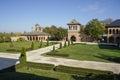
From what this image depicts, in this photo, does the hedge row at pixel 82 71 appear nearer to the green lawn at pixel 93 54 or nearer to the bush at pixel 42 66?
the bush at pixel 42 66

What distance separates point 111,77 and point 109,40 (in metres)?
50.7

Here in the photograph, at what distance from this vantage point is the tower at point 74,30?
223 ft

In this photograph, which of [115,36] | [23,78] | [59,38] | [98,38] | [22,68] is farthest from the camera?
[59,38]

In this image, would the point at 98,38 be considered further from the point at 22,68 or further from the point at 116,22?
the point at 22,68

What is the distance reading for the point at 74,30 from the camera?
6844cm

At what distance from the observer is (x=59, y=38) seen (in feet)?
246

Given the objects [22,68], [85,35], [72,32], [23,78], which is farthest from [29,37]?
[23,78]

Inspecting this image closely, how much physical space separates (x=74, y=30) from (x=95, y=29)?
908 cm

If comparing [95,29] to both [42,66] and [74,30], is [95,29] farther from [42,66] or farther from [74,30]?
[42,66]

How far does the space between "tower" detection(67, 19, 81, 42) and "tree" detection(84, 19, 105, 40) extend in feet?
14.1

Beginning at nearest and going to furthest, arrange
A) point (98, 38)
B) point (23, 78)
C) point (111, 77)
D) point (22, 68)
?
point (23, 78) → point (111, 77) → point (22, 68) → point (98, 38)

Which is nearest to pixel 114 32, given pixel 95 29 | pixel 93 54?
pixel 95 29

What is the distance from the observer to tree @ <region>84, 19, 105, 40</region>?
63.6m

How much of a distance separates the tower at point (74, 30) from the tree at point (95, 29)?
4.30 m
